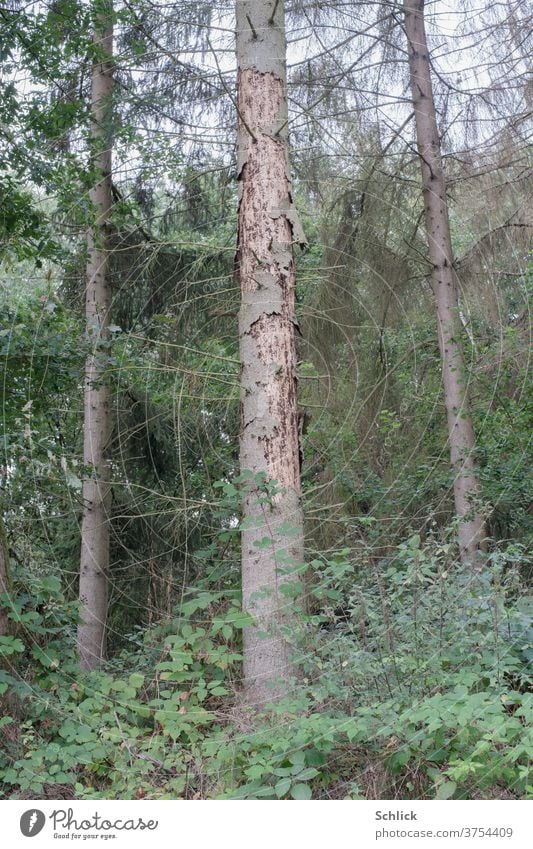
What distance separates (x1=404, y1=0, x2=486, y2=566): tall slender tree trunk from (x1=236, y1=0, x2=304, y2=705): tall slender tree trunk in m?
2.97

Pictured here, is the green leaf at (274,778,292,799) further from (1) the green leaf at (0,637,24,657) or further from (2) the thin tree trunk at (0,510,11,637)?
(2) the thin tree trunk at (0,510,11,637)

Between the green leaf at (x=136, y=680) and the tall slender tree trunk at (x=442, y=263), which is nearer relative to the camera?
the green leaf at (x=136, y=680)

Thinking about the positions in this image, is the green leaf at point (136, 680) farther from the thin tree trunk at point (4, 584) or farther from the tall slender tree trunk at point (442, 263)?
the tall slender tree trunk at point (442, 263)

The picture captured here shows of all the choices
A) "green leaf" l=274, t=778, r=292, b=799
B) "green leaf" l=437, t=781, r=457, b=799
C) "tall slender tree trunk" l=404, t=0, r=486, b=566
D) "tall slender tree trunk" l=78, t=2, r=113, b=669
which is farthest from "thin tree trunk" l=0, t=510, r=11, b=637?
"tall slender tree trunk" l=404, t=0, r=486, b=566

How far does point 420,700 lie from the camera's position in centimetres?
388

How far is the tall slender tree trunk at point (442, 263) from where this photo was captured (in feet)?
25.8

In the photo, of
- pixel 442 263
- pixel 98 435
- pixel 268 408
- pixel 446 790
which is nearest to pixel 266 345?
pixel 268 408

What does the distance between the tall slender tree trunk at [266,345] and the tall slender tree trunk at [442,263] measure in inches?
117

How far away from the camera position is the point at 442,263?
798 centimetres

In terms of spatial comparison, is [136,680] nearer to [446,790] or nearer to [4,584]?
[4,584]

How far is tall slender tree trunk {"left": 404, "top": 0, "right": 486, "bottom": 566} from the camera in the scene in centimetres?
786

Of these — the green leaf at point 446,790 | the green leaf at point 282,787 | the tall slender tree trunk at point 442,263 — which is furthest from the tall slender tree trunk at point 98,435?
the green leaf at point 446,790

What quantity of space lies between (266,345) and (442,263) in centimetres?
357

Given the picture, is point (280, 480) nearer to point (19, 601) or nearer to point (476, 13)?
point (19, 601)
